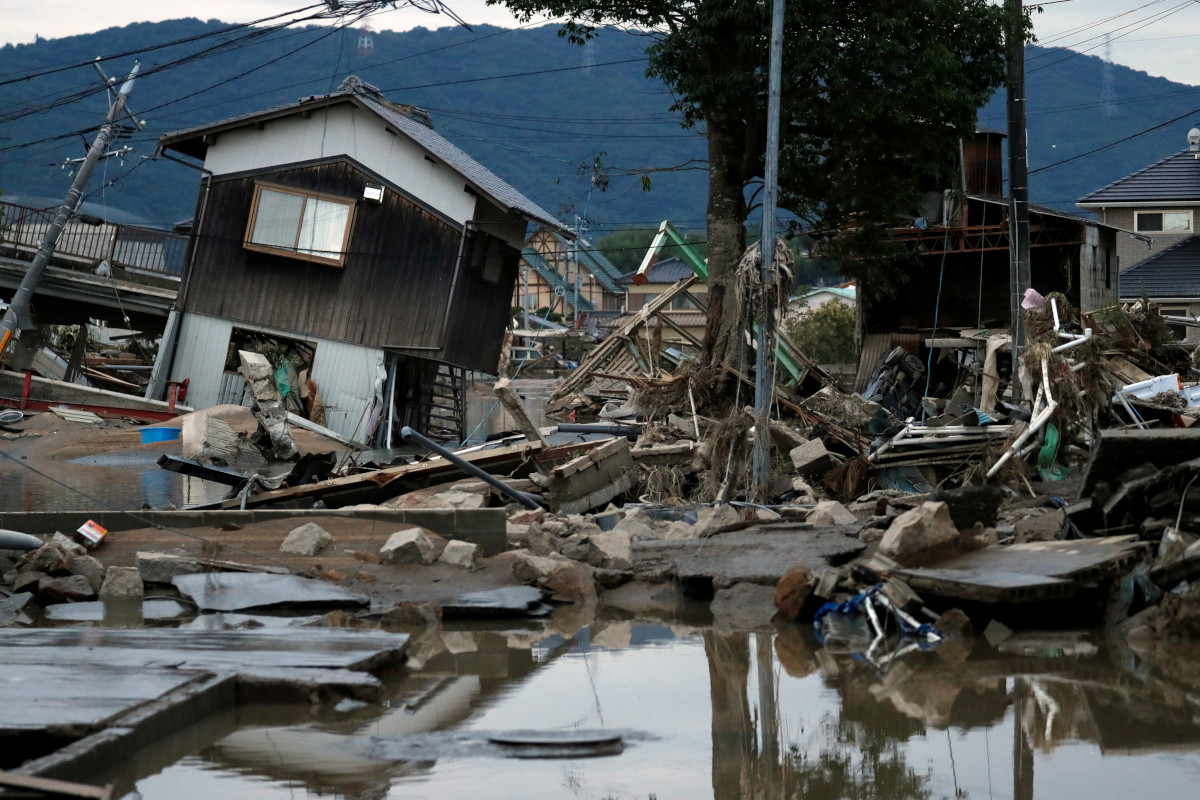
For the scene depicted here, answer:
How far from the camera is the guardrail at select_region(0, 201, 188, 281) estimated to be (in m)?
29.4

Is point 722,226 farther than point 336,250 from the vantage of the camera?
No

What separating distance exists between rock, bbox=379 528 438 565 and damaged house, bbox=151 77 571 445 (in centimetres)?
1370

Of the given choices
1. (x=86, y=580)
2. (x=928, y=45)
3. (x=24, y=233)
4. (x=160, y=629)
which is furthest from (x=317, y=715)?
(x=24, y=233)

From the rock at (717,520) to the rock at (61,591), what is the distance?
208 inches

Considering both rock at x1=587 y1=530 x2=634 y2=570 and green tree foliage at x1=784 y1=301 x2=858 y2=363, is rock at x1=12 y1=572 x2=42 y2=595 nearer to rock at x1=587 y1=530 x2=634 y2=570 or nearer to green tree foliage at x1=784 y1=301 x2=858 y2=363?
rock at x1=587 y1=530 x2=634 y2=570

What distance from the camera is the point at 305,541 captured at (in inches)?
412

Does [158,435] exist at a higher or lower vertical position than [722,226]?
lower

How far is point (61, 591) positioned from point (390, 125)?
16.3 meters

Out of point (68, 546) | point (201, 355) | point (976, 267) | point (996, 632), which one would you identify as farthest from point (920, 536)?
point (976, 267)

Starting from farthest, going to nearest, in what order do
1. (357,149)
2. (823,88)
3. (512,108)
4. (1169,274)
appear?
(512,108)
(1169,274)
(357,149)
(823,88)

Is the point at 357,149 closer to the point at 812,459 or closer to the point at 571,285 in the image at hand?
the point at 812,459

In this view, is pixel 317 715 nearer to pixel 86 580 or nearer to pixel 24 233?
pixel 86 580

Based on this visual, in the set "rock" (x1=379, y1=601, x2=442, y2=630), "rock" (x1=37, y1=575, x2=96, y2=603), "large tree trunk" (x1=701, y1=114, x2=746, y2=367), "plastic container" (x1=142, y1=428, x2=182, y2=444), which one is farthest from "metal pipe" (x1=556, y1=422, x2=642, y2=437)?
"rock" (x1=37, y1=575, x2=96, y2=603)

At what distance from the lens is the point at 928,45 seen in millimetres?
20188
